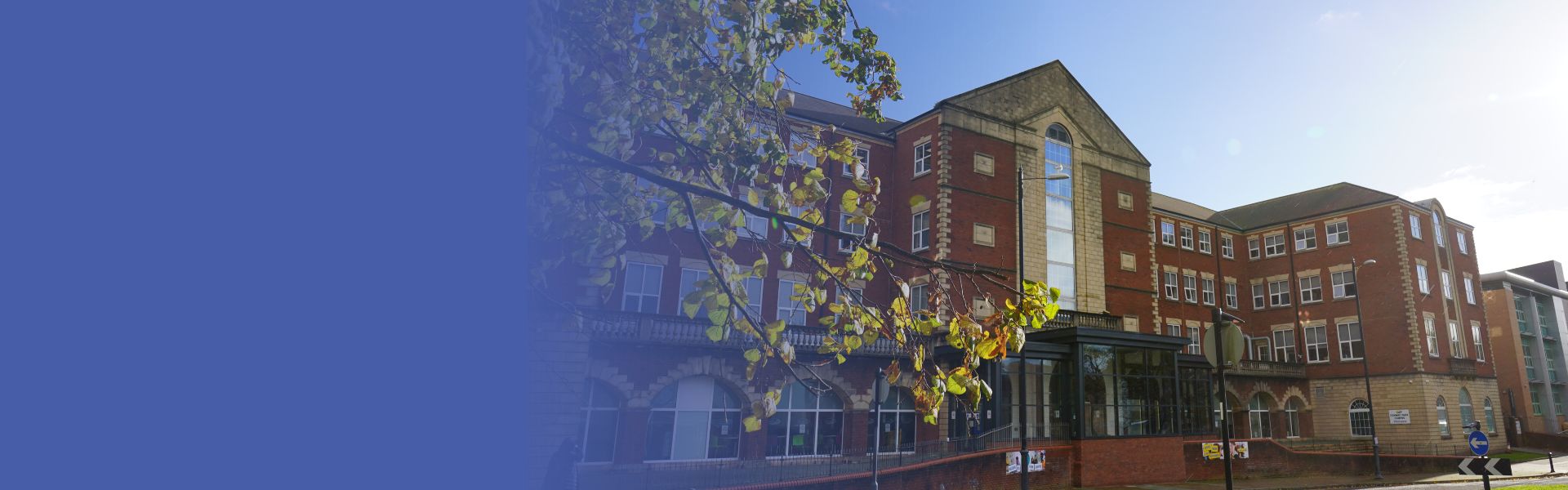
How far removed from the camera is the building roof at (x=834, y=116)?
29.8 m

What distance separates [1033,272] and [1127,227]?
25.3 ft

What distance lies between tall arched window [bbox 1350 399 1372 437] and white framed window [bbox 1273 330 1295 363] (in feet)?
14.2

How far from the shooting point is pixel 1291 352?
46.0m

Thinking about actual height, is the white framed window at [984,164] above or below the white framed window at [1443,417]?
above

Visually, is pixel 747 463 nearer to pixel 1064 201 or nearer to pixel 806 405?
pixel 806 405

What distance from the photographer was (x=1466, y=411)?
41812 millimetres

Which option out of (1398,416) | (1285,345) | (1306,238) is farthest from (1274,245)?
(1398,416)

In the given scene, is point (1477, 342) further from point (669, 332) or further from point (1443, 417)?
point (669, 332)

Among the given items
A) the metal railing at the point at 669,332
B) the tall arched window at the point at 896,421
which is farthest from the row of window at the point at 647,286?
the tall arched window at the point at 896,421

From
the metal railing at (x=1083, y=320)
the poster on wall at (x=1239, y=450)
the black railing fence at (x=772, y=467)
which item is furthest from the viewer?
the metal railing at (x=1083, y=320)

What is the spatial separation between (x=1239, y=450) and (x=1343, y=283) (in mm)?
22659

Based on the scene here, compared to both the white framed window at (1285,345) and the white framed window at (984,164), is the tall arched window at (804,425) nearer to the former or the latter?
the white framed window at (984,164)

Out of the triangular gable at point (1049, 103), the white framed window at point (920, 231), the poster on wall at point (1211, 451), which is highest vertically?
the triangular gable at point (1049, 103)

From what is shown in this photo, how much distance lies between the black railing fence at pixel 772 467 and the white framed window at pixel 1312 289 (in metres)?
31.6
